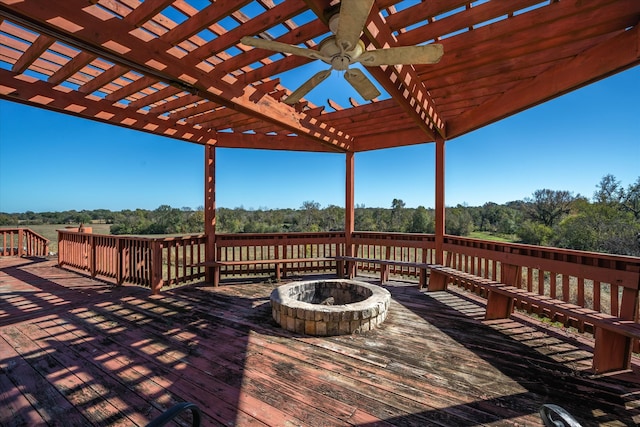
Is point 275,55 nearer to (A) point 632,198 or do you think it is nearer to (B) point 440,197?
(B) point 440,197

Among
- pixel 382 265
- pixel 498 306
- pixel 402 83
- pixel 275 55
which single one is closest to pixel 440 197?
pixel 382 265

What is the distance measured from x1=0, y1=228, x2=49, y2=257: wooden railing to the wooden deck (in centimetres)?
547

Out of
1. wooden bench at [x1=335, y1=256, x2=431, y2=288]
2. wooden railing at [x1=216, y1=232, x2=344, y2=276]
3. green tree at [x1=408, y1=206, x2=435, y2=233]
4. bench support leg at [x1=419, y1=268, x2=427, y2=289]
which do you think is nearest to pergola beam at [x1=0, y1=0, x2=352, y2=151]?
wooden railing at [x1=216, y1=232, x2=344, y2=276]

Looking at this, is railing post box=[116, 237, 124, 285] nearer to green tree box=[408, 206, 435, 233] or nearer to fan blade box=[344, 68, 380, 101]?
fan blade box=[344, 68, 380, 101]

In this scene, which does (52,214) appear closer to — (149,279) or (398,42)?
(149,279)

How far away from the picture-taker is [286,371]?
2230 millimetres

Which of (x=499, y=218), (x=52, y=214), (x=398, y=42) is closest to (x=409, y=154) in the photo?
(x=499, y=218)

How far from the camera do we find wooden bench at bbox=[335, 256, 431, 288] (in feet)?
16.0

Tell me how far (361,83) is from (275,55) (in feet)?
3.19

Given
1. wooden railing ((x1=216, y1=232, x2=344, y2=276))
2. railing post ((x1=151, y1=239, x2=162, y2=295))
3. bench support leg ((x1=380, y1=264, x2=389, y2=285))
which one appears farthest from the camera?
wooden railing ((x1=216, y1=232, x2=344, y2=276))

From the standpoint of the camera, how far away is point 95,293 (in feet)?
14.6

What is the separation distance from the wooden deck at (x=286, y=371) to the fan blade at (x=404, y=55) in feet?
7.75

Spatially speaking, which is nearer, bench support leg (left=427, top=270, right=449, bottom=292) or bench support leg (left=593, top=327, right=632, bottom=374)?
bench support leg (left=593, top=327, right=632, bottom=374)

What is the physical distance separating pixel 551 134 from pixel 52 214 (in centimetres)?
4504
